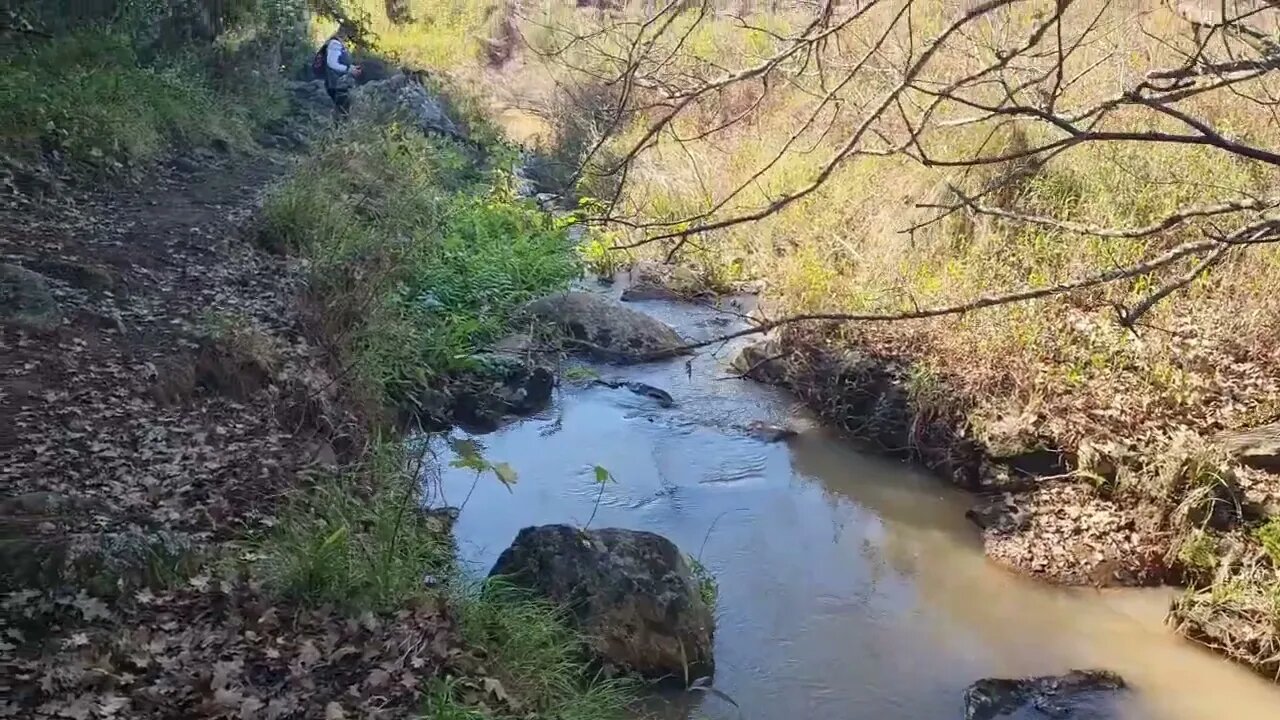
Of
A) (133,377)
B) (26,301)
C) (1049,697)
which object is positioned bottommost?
(1049,697)

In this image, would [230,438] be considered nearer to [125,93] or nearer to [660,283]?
[125,93]

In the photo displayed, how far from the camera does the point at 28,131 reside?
8.91 meters

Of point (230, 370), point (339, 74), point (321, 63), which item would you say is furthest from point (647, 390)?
point (321, 63)

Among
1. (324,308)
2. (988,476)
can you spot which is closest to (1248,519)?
(988,476)

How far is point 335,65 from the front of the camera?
17531 mm

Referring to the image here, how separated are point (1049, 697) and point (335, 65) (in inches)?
607

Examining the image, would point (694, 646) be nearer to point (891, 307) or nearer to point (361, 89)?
point (891, 307)

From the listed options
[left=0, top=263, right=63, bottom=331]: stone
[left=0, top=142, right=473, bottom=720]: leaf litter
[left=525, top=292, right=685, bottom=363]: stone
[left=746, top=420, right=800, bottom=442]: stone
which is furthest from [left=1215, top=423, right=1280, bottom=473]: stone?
[left=0, top=263, right=63, bottom=331]: stone

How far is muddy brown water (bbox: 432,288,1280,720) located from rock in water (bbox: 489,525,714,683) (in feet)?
0.78

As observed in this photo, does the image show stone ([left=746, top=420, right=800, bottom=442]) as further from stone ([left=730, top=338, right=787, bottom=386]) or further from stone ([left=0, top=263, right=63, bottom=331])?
stone ([left=0, top=263, right=63, bottom=331])

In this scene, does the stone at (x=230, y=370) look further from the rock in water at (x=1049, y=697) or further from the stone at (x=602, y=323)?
the rock in water at (x=1049, y=697)

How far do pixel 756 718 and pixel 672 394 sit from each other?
4518 millimetres

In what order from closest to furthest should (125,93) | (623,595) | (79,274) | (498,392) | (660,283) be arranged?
1. (623,595)
2. (79,274)
3. (498,392)
4. (125,93)
5. (660,283)

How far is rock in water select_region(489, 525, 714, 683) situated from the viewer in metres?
5.37
